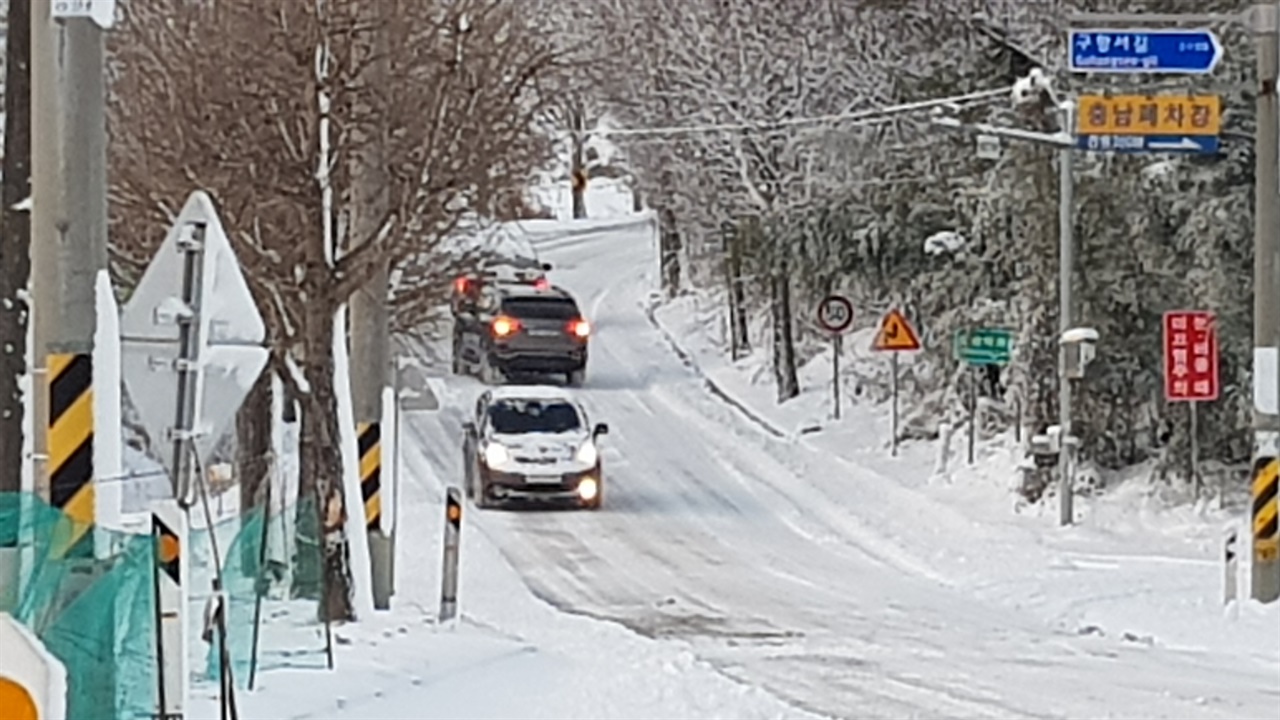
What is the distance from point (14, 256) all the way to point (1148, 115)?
45.9 ft

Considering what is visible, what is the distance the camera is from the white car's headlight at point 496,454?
101 ft

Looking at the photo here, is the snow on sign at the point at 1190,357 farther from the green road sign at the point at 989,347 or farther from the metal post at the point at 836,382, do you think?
the metal post at the point at 836,382

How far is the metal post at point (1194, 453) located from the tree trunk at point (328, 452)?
46.7ft

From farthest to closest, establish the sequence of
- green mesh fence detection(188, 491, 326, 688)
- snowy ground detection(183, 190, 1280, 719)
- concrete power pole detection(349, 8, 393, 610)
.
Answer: concrete power pole detection(349, 8, 393, 610) → snowy ground detection(183, 190, 1280, 719) → green mesh fence detection(188, 491, 326, 688)

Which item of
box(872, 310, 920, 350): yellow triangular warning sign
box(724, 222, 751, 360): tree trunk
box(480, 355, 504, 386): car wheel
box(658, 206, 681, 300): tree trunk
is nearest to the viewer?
box(872, 310, 920, 350): yellow triangular warning sign

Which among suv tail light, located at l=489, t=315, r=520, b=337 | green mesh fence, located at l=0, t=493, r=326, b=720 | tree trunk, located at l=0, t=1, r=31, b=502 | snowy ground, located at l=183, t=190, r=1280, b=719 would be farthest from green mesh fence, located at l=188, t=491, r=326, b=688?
suv tail light, located at l=489, t=315, r=520, b=337

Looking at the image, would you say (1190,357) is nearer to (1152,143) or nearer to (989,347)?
(1152,143)

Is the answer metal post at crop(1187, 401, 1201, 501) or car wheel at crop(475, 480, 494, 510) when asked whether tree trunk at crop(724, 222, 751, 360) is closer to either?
car wheel at crop(475, 480, 494, 510)

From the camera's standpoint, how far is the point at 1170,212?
1197 inches

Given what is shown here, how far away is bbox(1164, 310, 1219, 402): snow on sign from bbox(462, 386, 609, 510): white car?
30.1 feet

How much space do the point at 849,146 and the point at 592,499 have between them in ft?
43.3

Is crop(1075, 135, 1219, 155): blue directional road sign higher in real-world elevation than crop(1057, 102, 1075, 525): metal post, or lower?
higher

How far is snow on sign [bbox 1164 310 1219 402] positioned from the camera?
24.6 m

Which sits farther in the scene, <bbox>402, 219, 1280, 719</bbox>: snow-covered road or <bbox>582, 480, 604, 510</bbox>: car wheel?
<bbox>582, 480, 604, 510</bbox>: car wheel
